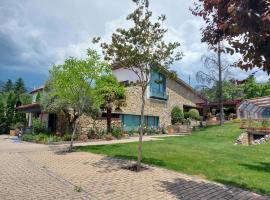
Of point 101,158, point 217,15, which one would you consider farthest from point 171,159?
point 217,15

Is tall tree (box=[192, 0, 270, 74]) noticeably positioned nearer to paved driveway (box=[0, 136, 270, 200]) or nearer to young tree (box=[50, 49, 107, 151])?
paved driveway (box=[0, 136, 270, 200])

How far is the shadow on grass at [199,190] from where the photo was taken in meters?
7.59

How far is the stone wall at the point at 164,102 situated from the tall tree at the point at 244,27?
77.4ft

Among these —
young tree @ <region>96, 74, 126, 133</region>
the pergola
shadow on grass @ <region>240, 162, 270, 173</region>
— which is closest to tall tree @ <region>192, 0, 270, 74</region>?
shadow on grass @ <region>240, 162, 270, 173</region>

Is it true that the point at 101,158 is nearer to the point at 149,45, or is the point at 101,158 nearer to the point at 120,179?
the point at 120,179

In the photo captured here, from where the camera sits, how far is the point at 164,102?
36.7 m

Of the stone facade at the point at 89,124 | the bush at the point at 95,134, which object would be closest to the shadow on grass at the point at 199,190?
the bush at the point at 95,134

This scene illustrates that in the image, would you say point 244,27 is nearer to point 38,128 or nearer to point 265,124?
point 265,124

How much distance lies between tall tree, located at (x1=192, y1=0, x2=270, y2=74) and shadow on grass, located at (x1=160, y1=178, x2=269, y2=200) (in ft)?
12.0

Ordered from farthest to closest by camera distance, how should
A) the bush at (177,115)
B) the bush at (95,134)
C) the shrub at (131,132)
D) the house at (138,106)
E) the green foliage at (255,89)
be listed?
the green foliage at (255,89) → the bush at (177,115) → the shrub at (131,132) → the house at (138,106) → the bush at (95,134)

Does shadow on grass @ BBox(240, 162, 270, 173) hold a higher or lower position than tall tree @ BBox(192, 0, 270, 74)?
lower

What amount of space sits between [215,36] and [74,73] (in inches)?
430

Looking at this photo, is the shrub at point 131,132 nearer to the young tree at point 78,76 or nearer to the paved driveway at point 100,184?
the young tree at point 78,76

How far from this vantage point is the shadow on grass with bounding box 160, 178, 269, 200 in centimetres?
759
